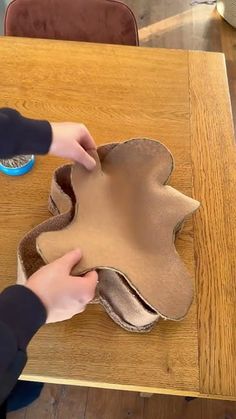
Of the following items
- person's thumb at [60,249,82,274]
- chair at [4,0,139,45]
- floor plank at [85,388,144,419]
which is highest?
chair at [4,0,139,45]

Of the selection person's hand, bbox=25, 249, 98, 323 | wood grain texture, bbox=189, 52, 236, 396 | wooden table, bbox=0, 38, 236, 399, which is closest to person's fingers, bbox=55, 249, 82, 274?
person's hand, bbox=25, 249, 98, 323

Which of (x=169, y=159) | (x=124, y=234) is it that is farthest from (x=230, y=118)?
(x=124, y=234)

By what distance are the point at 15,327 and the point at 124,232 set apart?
0.71 feet

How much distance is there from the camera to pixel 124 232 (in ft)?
2.28

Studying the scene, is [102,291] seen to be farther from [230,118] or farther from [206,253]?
[230,118]

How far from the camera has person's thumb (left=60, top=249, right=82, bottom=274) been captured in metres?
0.62

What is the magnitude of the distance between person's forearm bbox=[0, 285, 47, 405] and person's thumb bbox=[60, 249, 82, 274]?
0.18 ft

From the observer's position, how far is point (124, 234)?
69cm

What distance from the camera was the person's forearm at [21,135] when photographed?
707 millimetres

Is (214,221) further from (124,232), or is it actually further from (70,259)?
(70,259)

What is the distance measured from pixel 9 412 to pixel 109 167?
753 millimetres

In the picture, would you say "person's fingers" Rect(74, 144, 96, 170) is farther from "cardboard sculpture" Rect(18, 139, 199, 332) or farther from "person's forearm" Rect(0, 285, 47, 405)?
"person's forearm" Rect(0, 285, 47, 405)

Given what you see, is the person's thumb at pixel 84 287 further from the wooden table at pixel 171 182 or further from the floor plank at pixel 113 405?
the floor plank at pixel 113 405

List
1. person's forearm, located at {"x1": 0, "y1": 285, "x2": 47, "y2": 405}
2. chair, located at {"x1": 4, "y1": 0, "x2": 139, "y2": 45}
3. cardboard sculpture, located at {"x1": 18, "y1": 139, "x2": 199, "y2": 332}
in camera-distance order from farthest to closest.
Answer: chair, located at {"x1": 4, "y1": 0, "x2": 139, "y2": 45}
cardboard sculpture, located at {"x1": 18, "y1": 139, "x2": 199, "y2": 332}
person's forearm, located at {"x1": 0, "y1": 285, "x2": 47, "y2": 405}
